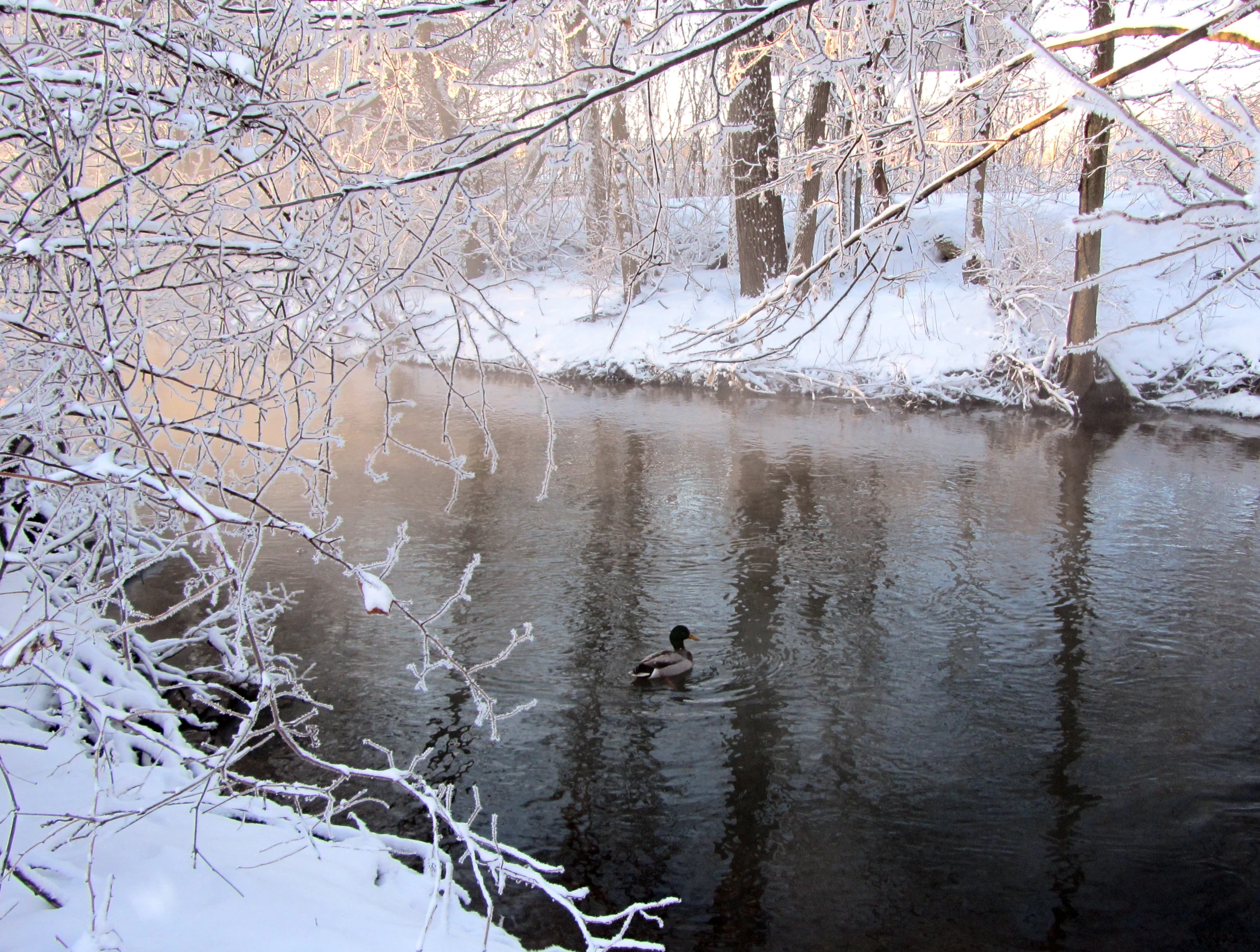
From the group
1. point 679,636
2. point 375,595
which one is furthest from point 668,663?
point 375,595

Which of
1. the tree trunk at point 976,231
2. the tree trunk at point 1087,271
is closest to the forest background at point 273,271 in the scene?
the tree trunk at point 1087,271

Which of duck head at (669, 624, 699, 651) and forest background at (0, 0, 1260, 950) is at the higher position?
forest background at (0, 0, 1260, 950)

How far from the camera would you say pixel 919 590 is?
9.20m

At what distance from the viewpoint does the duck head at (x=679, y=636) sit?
788cm

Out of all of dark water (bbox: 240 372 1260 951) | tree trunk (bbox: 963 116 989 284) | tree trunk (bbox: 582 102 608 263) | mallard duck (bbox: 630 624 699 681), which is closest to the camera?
dark water (bbox: 240 372 1260 951)

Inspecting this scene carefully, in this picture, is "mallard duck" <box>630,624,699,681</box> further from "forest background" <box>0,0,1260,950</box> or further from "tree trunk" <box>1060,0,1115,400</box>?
"tree trunk" <box>1060,0,1115,400</box>

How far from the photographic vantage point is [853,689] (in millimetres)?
7324

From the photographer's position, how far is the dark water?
208 inches

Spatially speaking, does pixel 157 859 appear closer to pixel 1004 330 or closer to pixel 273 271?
pixel 273 271

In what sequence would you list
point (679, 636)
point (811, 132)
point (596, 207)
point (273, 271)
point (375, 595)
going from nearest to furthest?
point (375, 595) < point (273, 271) < point (679, 636) < point (811, 132) < point (596, 207)

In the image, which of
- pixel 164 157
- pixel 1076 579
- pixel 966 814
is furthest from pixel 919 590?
pixel 164 157

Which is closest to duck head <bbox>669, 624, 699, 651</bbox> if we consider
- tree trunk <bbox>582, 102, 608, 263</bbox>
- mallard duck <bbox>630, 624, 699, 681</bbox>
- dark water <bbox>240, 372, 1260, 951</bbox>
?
mallard duck <bbox>630, 624, 699, 681</bbox>

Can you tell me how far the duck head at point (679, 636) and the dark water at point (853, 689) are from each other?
0.56 ft

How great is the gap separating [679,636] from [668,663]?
0.38 m
